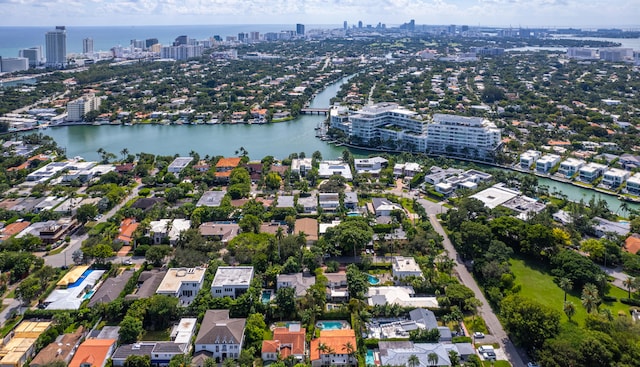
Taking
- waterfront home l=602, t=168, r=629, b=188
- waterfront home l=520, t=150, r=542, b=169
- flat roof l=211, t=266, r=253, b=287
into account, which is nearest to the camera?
flat roof l=211, t=266, r=253, b=287

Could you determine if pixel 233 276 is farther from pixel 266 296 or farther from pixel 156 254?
pixel 156 254

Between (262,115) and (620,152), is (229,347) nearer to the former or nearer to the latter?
(620,152)

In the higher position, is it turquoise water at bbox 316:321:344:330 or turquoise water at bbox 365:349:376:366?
turquoise water at bbox 316:321:344:330

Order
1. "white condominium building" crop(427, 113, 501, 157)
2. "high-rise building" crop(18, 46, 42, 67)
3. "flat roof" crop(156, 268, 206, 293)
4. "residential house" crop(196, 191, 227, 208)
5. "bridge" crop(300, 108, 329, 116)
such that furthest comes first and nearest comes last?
1. "high-rise building" crop(18, 46, 42, 67)
2. "bridge" crop(300, 108, 329, 116)
3. "white condominium building" crop(427, 113, 501, 157)
4. "residential house" crop(196, 191, 227, 208)
5. "flat roof" crop(156, 268, 206, 293)

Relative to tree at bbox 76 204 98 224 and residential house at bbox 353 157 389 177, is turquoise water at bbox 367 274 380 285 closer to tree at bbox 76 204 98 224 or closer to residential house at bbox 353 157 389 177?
residential house at bbox 353 157 389 177

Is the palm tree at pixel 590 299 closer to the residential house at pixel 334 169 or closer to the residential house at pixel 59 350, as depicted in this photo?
the residential house at pixel 334 169

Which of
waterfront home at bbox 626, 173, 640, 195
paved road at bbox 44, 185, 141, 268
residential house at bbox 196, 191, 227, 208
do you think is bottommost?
paved road at bbox 44, 185, 141, 268

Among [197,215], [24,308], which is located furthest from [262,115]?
[24,308]

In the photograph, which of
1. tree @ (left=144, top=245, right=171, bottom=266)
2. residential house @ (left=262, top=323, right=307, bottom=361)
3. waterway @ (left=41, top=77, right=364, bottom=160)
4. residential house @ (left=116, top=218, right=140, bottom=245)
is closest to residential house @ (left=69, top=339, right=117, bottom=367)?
residential house @ (left=262, top=323, right=307, bottom=361)
